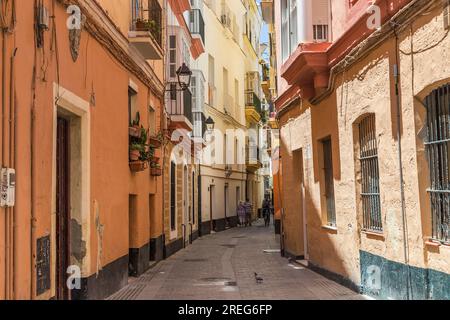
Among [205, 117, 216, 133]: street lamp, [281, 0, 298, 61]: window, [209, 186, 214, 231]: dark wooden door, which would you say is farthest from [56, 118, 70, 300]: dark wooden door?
[209, 186, 214, 231]: dark wooden door

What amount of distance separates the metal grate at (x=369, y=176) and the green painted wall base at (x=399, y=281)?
531 millimetres

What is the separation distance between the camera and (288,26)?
40.5 ft

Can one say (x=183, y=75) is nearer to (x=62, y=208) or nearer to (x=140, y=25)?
(x=140, y=25)

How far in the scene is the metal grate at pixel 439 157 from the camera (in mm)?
6383

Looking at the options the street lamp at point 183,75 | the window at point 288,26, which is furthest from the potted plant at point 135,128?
the window at point 288,26

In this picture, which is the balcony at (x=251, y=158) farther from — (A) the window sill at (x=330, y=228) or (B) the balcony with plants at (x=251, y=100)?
(A) the window sill at (x=330, y=228)

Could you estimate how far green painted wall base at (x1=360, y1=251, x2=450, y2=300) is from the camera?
641cm

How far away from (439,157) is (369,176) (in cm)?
242

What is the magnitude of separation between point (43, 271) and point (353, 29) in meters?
5.82

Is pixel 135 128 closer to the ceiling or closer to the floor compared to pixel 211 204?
closer to the ceiling

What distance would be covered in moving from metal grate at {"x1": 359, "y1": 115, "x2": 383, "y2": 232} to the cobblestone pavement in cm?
122

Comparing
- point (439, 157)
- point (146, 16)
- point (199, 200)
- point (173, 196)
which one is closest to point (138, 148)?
point (146, 16)

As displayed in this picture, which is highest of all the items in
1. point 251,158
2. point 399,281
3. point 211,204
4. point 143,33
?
point 143,33

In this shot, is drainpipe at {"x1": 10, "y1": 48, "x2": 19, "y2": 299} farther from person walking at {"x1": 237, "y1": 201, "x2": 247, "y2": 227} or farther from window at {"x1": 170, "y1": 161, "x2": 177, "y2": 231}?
person walking at {"x1": 237, "y1": 201, "x2": 247, "y2": 227}
